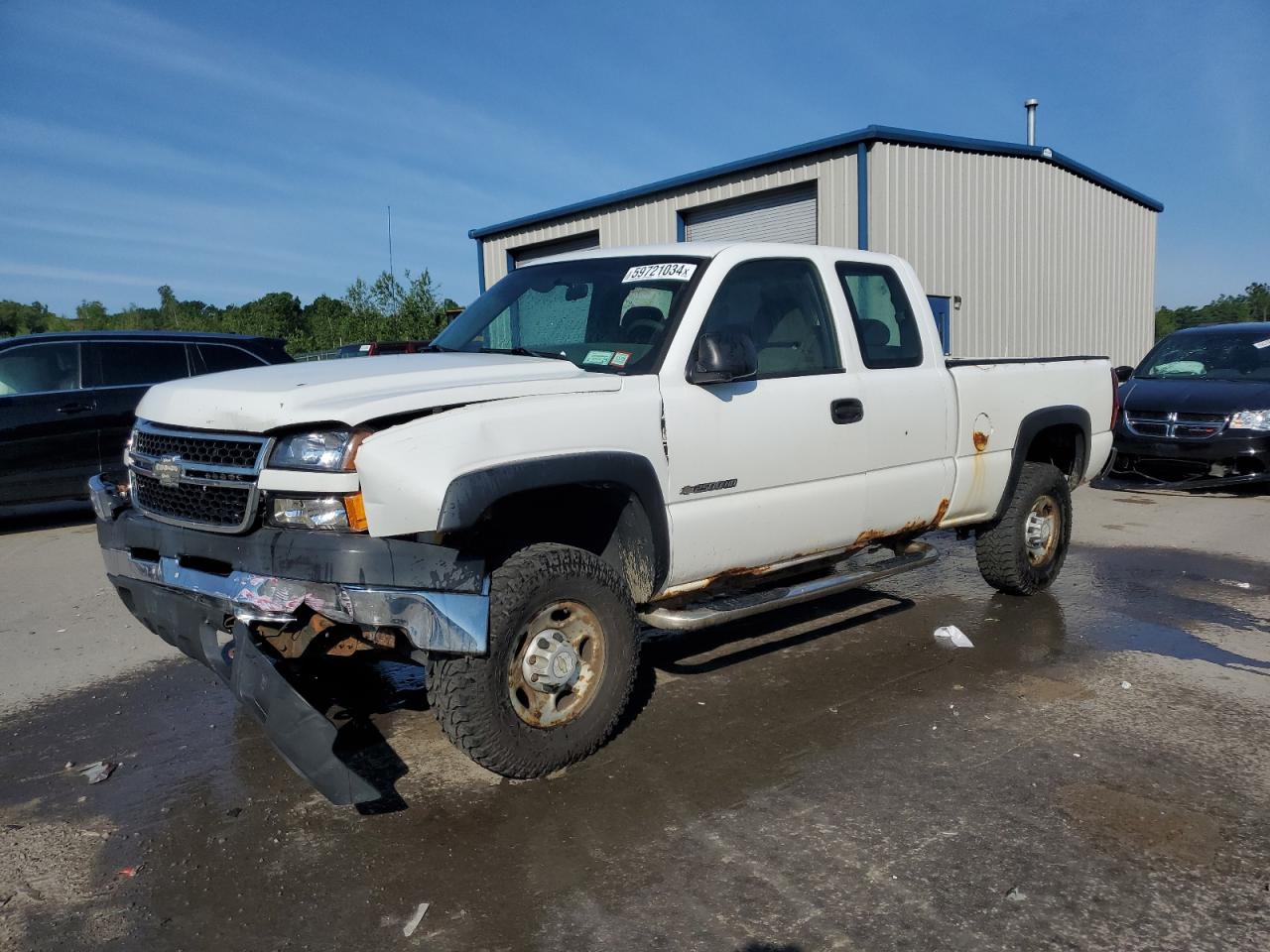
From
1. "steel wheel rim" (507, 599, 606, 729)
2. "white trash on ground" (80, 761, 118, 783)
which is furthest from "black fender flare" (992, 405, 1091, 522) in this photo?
"white trash on ground" (80, 761, 118, 783)

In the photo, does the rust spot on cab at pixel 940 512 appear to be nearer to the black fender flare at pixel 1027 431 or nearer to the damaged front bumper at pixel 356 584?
the black fender flare at pixel 1027 431

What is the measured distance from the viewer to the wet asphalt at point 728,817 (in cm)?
291

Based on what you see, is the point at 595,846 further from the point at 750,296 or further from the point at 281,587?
the point at 750,296

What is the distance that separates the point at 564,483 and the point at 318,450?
85 cm

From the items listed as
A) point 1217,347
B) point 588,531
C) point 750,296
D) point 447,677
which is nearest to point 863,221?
point 1217,347

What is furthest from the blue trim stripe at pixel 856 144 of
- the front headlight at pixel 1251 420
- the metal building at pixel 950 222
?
the front headlight at pixel 1251 420

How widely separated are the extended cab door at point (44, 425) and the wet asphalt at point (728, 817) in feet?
16.9

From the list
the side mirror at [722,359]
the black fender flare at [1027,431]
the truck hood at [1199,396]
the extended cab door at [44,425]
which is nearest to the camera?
the side mirror at [722,359]

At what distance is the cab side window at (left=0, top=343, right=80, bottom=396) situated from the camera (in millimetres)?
9633

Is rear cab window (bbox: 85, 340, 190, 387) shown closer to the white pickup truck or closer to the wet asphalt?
the wet asphalt

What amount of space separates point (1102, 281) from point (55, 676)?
20.9 meters

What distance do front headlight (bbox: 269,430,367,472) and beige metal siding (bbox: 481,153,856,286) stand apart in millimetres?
9420

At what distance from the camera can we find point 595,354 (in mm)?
4395

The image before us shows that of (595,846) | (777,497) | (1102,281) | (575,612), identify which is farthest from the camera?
(1102,281)
